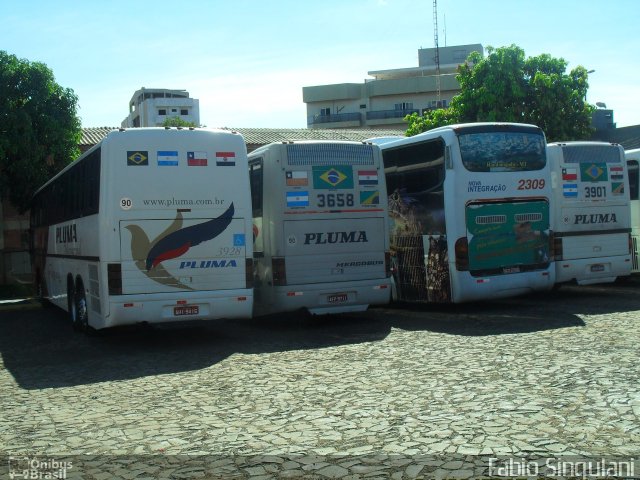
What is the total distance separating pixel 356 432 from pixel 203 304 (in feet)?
19.6

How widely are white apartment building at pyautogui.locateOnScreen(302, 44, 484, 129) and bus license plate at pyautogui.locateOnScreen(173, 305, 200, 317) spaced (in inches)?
2451

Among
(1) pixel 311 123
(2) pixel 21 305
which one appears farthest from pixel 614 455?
(1) pixel 311 123

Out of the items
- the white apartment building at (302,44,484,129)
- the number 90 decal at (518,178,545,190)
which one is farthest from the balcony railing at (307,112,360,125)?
the number 90 decal at (518,178,545,190)

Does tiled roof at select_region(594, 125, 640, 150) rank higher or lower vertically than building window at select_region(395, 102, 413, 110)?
lower

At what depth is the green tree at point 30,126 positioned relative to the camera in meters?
23.8

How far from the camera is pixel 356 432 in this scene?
21.0ft

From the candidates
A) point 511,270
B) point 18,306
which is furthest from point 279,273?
point 18,306

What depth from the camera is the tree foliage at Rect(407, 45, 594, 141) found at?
97.7ft

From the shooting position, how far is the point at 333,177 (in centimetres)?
1387

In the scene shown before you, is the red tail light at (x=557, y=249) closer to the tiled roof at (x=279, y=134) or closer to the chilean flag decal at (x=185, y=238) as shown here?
the chilean flag decal at (x=185, y=238)

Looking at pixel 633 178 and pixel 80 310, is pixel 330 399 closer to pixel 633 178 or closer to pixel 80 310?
pixel 80 310

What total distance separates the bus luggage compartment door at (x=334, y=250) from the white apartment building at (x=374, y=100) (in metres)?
59.8

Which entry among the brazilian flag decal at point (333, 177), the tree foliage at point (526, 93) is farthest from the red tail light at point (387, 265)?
the tree foliage at point (526, 93)

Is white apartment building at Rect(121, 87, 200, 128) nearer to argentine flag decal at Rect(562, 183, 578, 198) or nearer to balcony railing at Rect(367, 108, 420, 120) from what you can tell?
balcony railing at Rect(367, 108, 420, 120)
